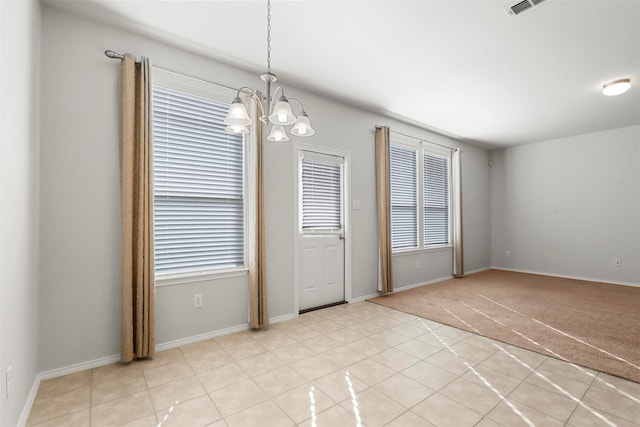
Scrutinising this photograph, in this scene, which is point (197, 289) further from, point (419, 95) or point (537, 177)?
point (537, 177)

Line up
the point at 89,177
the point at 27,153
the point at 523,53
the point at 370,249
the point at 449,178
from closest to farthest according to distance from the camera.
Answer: the point at 27,153 → the point at 89,177 → the point at 523,53 → the point at 370,249 → the point at 449,178

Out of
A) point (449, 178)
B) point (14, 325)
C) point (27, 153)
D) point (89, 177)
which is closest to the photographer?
point (14, 325)

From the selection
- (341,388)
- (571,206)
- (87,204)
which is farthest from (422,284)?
(87,204)

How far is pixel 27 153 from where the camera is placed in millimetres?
Result: 1979

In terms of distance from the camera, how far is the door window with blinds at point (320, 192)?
156 inches

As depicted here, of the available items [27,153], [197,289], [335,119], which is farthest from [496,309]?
[27,153]

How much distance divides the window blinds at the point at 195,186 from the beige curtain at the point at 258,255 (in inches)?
7.3

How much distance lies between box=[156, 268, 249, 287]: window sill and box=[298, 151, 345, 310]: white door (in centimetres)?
87

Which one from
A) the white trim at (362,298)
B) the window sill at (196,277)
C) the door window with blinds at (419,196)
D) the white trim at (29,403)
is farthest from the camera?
the door window with blinds at (419,196)

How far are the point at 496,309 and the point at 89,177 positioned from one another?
4751 mm

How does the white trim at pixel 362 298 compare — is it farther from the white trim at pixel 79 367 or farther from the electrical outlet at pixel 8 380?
the electrical outlet at pixel 8 380

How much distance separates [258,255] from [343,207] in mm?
1571

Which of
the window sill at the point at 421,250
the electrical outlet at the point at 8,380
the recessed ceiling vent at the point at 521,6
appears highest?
the recessed ceiling vent at the point at 521,6

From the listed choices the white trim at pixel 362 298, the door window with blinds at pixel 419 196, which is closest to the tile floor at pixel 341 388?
the white trim at pixel 362 298
